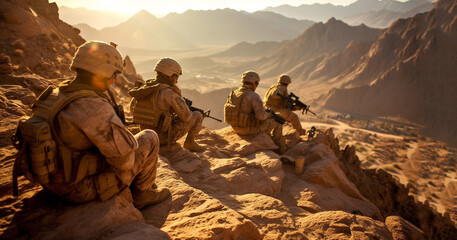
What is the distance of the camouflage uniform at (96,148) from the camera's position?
Result: 1.89 metres

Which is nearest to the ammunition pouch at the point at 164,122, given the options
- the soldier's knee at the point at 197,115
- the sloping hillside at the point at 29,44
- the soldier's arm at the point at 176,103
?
the soldier's arm at the point at 176,103

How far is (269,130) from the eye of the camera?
6012 mm

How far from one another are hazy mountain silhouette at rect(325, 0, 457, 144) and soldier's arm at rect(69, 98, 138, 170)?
37481mm

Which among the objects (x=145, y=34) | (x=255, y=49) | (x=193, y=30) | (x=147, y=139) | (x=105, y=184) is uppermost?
(x=193, y=30)

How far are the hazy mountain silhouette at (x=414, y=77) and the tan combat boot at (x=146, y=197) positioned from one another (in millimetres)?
36935

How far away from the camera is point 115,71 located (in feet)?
7.39

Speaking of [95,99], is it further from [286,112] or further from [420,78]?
[420,78]

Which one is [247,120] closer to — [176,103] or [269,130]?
[269,130]

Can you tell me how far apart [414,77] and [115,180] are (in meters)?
44.9

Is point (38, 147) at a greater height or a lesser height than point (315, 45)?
lesser

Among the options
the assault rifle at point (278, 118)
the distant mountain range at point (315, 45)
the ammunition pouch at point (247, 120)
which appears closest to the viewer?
the ammunition pouch at point (247, 120)

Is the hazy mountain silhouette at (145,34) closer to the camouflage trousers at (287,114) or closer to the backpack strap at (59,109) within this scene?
the camouflage trousers at (287,114)

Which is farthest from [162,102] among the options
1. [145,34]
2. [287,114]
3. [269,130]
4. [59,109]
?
[145,34]

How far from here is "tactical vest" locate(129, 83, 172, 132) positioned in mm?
4043
